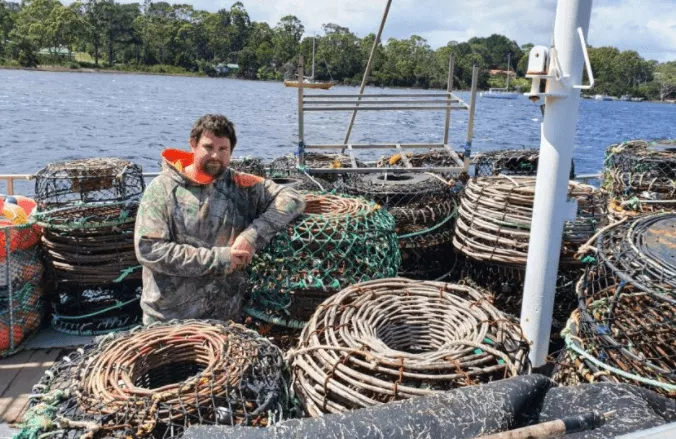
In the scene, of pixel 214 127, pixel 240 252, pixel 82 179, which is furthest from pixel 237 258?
pixel 82 179

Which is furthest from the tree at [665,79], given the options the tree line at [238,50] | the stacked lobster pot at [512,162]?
the stacked lobster pot at [512,162]

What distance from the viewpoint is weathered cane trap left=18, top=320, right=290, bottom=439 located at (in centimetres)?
195

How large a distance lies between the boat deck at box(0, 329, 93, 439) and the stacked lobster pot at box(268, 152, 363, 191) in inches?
79.8

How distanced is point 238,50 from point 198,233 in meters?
103

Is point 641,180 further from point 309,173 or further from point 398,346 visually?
point 398,346

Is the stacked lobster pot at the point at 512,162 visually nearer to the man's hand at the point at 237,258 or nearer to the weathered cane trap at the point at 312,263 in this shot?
the weathered cane trap at the point at 312,263

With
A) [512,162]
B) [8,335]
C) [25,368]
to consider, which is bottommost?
[25,368]

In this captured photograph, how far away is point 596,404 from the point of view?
190 centimetres

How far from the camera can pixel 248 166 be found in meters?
6.74

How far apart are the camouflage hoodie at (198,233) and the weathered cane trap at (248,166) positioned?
319 centimetres

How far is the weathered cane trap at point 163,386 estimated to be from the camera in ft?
6.39

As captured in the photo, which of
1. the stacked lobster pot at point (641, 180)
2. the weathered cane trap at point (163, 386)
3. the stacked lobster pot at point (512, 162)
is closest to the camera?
the weathered cane trap at point (163, 386)

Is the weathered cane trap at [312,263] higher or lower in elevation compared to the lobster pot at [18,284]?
higher

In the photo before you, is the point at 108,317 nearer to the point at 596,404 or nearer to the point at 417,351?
the point at 417,351
